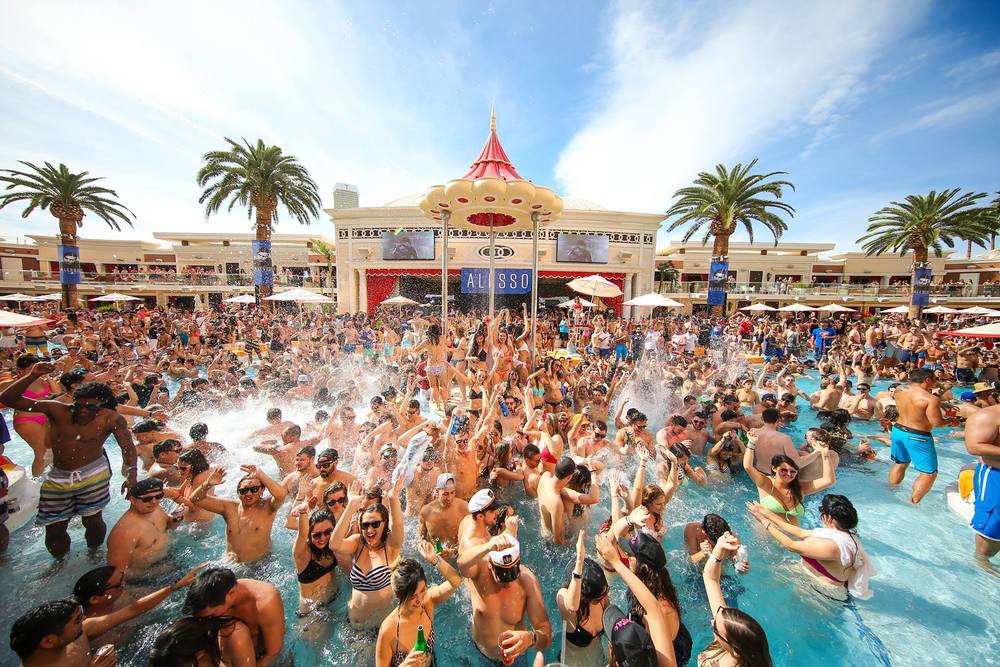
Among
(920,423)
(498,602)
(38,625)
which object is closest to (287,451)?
(38,625)

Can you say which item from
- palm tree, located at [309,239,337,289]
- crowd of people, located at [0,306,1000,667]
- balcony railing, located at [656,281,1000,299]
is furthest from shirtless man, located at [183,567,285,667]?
palm tree, located at [309,239,337,289]

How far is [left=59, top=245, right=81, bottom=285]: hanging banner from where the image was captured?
2102 cm

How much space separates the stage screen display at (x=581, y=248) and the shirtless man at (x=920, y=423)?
19321mm

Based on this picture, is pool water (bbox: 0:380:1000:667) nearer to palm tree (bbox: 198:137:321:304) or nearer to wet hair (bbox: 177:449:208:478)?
wet hair (bbox: 177:449:208:478)

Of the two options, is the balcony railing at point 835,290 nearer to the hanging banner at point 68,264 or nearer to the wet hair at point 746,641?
the wet hair at point 746,641

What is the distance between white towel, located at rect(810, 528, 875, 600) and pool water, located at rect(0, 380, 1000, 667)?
1.67 feet

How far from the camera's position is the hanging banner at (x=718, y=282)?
835 inches

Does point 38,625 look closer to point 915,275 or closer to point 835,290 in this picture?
point 915,275

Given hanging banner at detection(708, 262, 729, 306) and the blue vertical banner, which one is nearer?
the blue vertical banner

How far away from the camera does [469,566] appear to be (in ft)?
8.90

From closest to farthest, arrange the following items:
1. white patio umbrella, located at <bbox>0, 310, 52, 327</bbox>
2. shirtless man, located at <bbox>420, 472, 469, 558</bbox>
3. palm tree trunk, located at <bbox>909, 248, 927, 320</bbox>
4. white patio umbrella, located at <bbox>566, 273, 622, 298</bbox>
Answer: shirtless man, located at <bbox>420, 472, 469, 558</bbox>, white patio umbrella, located at <bbox>0, 310, 52, 327</bbox>, white patio umbrella, located at <bbox>566, 273, 622, 298</bbox>, palm tree trunk, located at <bbox>909, 248, 927, 320</bbox>

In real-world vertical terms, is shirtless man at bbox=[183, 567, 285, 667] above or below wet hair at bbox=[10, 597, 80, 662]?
below

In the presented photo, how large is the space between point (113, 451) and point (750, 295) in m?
35.8

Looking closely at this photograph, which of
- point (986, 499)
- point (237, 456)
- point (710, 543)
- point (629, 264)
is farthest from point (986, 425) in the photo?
point (629, 264)
